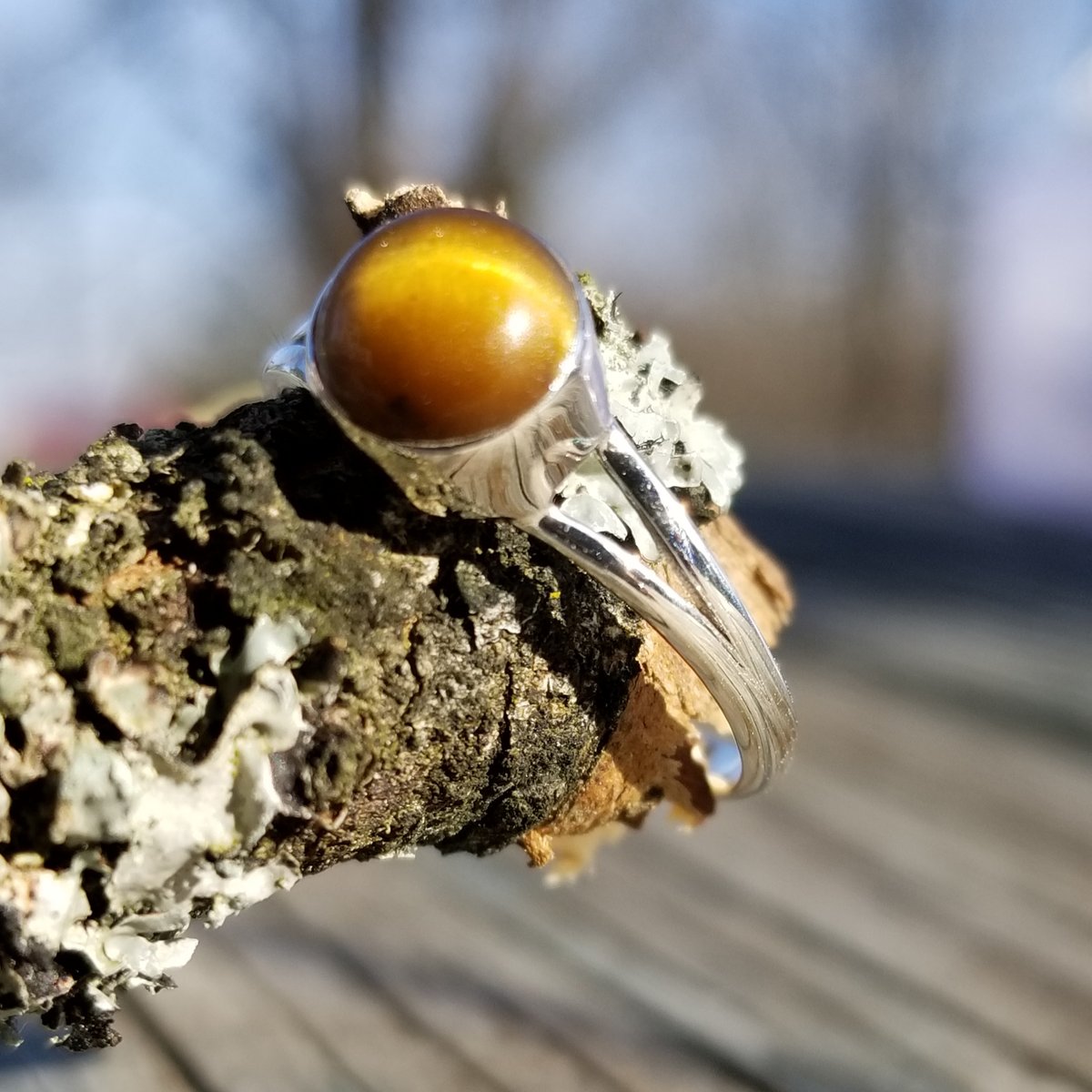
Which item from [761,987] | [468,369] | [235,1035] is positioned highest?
[761,987]

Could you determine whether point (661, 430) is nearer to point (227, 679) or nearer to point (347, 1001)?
point (227, 679)

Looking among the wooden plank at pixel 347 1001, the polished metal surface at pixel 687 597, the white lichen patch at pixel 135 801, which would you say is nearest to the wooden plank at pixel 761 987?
the wooden plank at pixel 347 1001

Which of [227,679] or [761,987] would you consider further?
[761,987]

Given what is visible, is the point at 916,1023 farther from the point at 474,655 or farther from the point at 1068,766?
the point at 474,655

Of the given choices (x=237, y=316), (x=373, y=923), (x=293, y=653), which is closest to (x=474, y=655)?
(x=293, y=653)

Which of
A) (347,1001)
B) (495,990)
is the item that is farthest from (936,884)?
(347,1001)

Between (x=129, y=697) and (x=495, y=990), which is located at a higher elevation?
(x=495, y=990)

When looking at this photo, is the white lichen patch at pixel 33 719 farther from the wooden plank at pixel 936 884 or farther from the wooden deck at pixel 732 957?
the wooden plank at pixel 936 884
